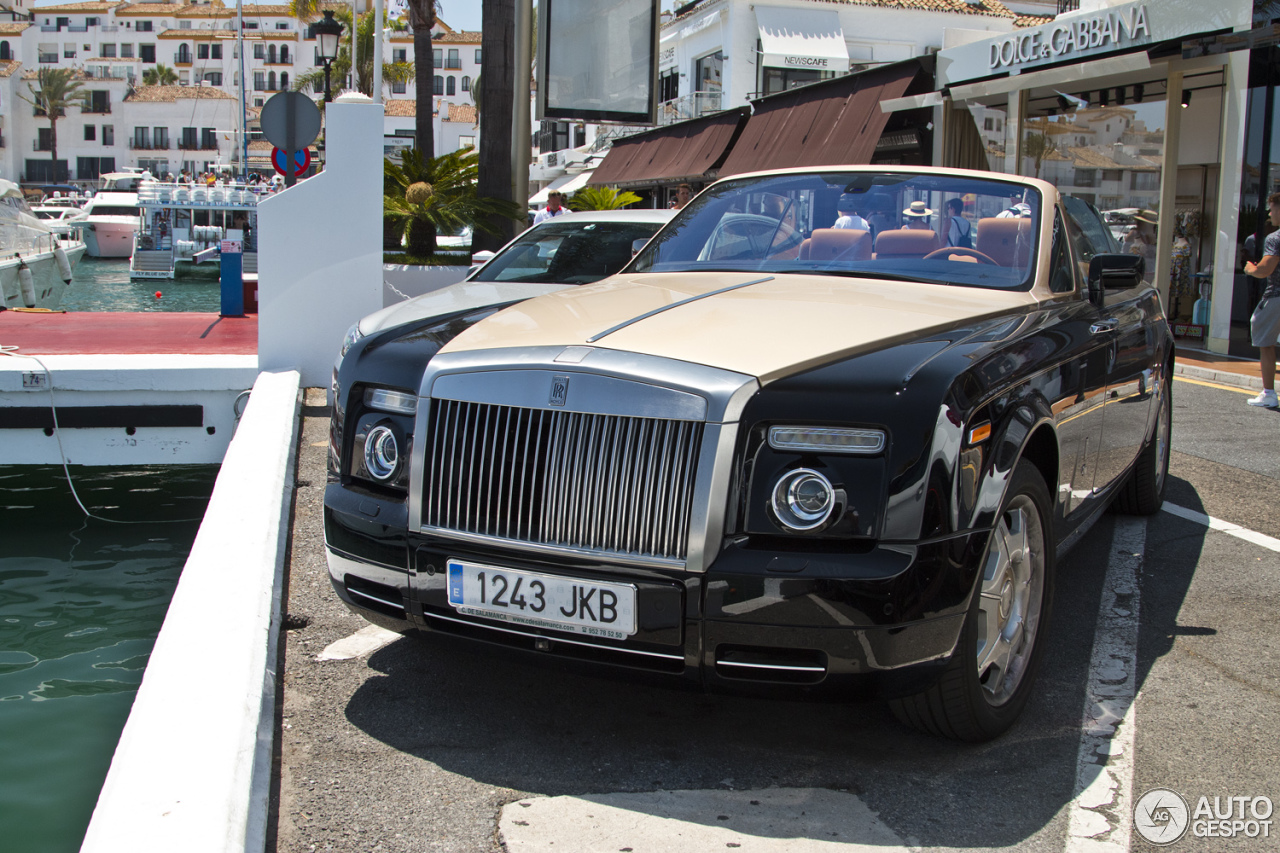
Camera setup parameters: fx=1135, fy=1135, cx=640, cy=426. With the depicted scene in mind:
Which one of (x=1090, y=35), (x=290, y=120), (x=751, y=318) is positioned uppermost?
(x=1090, y=35)

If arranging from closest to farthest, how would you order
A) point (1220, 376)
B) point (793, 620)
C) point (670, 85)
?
point (793, 620) → point (1220, 376) → point (670, 85)

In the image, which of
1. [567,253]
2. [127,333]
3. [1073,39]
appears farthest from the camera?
[1073,39]

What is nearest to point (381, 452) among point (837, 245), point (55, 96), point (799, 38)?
point (837, 245)

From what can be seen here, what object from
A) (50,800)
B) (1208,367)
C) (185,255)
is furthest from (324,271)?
Answer: (185,255)

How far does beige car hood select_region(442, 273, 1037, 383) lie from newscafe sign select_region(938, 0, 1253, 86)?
1202 centimetres

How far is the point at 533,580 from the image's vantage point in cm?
288

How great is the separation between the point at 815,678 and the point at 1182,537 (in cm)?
341

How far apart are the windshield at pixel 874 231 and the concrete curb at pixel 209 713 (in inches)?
75.7

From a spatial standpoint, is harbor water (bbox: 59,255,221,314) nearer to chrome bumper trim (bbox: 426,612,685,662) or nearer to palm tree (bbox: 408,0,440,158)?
palm tree (bbox: 408,0,440,158)

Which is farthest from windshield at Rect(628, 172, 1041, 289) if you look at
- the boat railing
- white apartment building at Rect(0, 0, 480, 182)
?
white apartment building at Rect(0, 0, 480, 182)

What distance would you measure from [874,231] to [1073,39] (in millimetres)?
13619

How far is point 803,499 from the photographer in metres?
2.72

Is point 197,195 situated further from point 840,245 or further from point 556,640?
point 556,640
